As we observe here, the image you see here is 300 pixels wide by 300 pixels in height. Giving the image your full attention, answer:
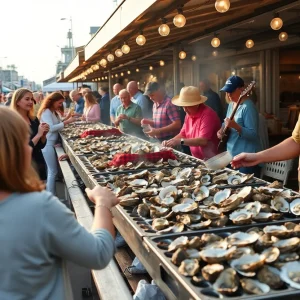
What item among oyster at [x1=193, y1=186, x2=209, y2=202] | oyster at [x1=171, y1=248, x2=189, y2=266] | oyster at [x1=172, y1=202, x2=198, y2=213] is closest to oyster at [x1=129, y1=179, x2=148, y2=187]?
oyster at [x1=193, y1=186, x2=209, y2=202]

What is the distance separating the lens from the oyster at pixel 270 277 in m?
1.62

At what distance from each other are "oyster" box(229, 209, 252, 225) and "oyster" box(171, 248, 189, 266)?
471mm

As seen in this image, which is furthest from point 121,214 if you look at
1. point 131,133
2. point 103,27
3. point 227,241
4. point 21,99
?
point 103,27

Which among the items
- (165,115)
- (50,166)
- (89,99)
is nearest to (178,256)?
(165,115)

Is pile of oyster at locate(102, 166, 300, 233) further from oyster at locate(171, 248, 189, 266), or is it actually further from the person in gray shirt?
the person in gray shirt

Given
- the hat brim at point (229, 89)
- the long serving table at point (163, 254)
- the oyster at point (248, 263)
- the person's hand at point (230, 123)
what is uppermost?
the hat brim at point (229, 89)

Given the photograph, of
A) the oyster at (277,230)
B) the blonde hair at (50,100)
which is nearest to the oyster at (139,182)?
the oyster at (277,230)

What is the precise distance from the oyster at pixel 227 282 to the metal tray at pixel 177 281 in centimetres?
2

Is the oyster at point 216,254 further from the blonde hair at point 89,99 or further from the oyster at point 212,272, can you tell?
the blonde hair at point 89,99

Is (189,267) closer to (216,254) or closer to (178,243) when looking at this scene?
(216,254)

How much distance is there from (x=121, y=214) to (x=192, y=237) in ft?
2.14

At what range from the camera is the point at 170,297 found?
1.88 meters

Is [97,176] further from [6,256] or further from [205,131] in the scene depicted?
[6,256]

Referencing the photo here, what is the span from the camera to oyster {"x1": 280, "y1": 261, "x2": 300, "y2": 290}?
1.62 metres
